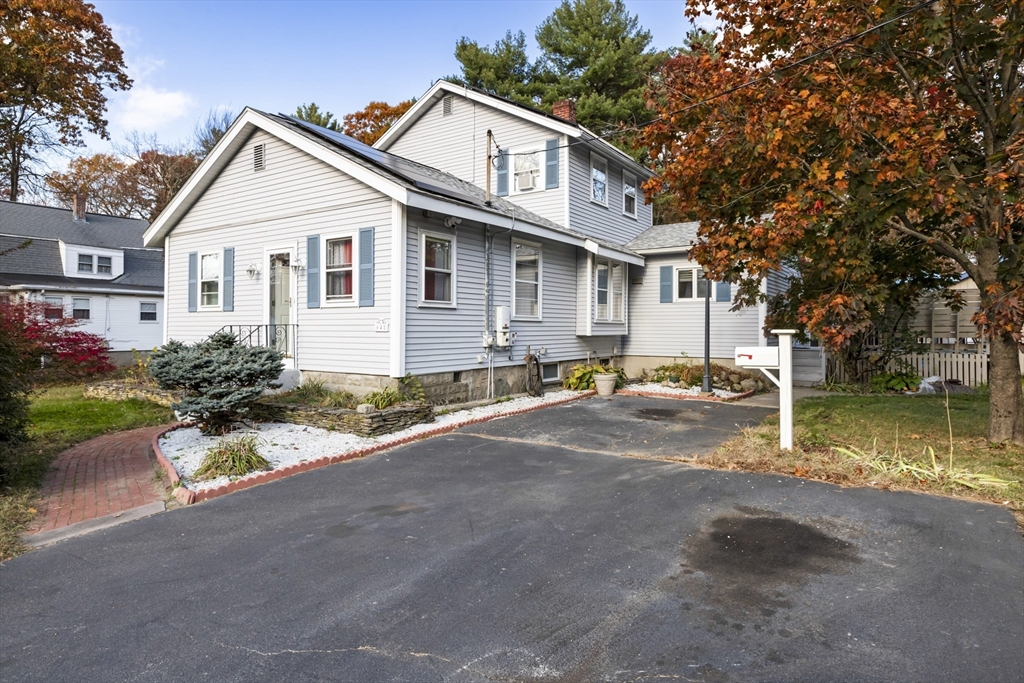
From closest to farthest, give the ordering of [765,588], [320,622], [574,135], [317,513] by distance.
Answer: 1. [320,622]
2. [765,588]
3. [317,513]
4. [574,135]

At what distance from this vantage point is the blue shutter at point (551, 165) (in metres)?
15.6

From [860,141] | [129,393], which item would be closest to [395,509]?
[860,141]

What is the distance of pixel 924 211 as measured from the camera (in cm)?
694

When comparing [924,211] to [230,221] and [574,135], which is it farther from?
[230,221]

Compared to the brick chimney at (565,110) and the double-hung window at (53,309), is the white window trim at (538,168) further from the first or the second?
the double-hung window at (53,309)

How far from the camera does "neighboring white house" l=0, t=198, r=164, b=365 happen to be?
22.8 m

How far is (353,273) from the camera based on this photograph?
1062 centimetres

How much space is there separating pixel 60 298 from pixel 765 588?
26.7 metres

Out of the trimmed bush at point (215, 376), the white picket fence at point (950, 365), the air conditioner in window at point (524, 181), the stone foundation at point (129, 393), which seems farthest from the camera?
the air conditioner in window at point (524, 181)

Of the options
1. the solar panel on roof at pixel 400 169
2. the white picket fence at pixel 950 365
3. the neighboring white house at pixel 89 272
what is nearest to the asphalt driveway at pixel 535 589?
the solar panel on roof at pixel 400 169

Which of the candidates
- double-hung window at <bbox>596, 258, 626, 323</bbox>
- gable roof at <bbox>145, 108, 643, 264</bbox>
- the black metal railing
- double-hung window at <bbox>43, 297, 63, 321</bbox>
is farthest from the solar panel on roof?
double-hung window at <bbox>43, 297, 63, 321</bbox>

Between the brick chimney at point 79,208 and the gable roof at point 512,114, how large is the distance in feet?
58.4

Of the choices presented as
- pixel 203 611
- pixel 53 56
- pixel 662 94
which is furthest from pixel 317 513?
pixel 53 56

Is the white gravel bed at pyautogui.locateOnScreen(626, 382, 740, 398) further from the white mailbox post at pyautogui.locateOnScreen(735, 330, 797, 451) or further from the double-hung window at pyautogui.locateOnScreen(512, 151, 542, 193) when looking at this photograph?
the white mailbox post at pyautogui.locateOnScreen(735, 330, 797, 451)
